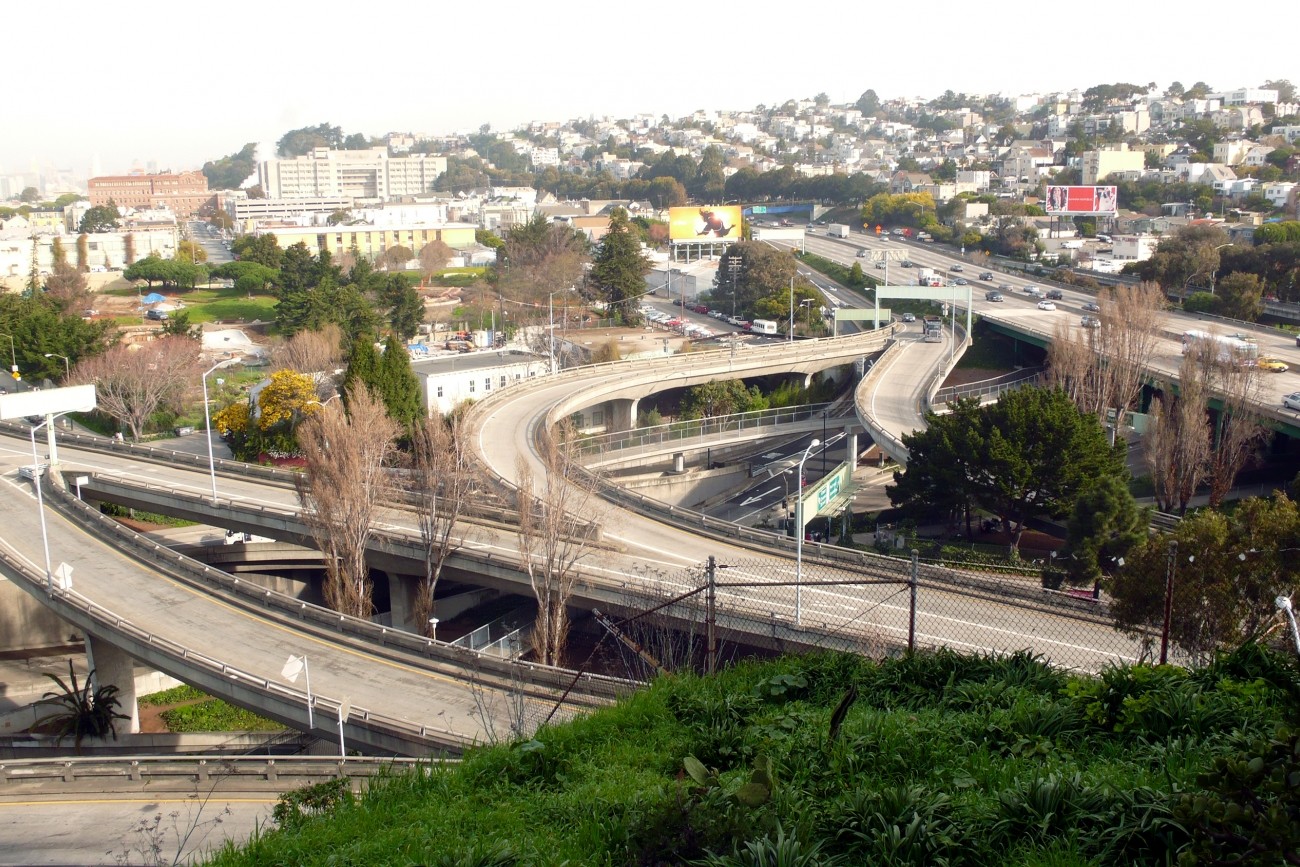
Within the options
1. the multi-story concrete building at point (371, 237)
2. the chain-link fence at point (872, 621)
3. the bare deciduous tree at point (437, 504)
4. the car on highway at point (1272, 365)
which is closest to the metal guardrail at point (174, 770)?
the chain-link fence at point (872, 621)

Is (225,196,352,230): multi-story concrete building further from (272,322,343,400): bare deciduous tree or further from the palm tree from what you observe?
the palm tree

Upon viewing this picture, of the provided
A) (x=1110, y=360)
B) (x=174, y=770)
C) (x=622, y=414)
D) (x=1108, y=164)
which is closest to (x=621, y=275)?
(x=622, y=414)

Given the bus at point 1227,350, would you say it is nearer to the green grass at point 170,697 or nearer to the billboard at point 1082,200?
the green grass at point 170,697

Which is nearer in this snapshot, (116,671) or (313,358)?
(116,671)

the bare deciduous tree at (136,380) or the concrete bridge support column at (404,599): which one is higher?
the bare deciduous tree at (136,380)

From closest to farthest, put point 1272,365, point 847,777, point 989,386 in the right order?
1. point 847,777
2. point 1272,365
3. point 989,386

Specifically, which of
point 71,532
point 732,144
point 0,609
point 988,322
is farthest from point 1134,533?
point 732,144

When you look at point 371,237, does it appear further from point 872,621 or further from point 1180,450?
point 872,621
